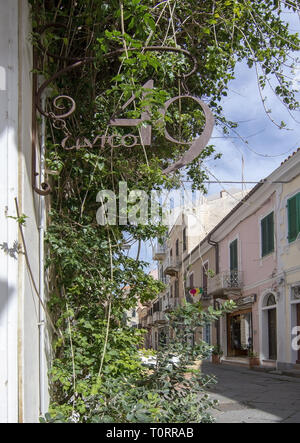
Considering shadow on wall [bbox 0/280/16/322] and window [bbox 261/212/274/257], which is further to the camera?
window [bbox 261/212/274/257]

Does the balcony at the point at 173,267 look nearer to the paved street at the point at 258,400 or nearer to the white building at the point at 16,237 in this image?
the paved street at the point at 258,400

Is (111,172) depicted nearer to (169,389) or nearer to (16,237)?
(16,237)

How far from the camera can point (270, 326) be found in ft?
55.3

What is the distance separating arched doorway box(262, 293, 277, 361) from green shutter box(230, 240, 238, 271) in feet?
12.4

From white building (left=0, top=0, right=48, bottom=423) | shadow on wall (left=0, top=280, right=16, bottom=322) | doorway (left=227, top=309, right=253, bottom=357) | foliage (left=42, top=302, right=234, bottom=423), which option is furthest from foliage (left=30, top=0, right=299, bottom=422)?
doorway (left=227, top=309, right=253, bottom=357)

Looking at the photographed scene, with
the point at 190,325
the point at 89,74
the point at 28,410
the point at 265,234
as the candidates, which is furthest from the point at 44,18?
the point at 265,234

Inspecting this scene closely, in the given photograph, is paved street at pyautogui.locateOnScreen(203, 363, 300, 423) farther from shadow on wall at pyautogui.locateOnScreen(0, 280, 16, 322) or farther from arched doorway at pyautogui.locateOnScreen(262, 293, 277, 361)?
shadow on wall at pyautogui.locateOnScreen(0, 280, 16, 322)

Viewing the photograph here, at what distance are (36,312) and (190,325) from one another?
0.89 meters

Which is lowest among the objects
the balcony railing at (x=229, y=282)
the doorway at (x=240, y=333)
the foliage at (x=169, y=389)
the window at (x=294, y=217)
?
the doorway at (x=240, y=333)

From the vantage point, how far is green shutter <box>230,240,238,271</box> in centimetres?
2082

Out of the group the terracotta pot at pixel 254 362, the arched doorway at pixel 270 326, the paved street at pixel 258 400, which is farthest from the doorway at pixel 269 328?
the paved street at pixel 258 400

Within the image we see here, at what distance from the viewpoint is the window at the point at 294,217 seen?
14430mm

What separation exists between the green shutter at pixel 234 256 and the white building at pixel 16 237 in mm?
18468
